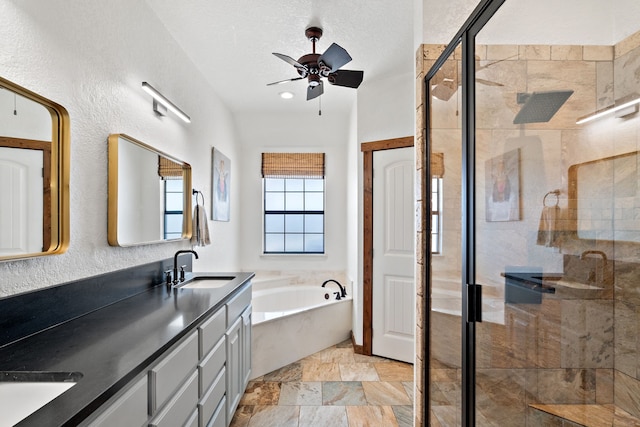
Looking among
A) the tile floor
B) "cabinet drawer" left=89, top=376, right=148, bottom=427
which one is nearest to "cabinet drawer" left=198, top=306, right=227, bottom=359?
"cabinet drawer" left=89, top=376, right=148, bottom=427

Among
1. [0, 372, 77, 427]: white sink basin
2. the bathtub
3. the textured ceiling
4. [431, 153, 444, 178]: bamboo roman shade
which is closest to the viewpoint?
[0, 372, 77, 427]: white sink basin

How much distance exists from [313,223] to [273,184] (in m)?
0.82

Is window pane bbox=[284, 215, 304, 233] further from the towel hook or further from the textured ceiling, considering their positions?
the towel hook

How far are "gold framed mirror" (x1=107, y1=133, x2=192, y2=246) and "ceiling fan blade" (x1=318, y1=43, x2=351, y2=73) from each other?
128cm

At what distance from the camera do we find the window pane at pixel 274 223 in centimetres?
506

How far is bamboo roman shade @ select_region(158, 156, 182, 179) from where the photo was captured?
2.47m

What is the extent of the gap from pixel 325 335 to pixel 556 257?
3028 millimetres

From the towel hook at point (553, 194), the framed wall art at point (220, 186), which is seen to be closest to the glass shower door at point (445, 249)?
the towel hook at point (553, 194)

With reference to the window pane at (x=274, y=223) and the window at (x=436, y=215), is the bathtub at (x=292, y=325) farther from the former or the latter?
the window at (x=436, y=215)

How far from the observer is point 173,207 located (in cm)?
269

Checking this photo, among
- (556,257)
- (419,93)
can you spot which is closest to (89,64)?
(419,93)

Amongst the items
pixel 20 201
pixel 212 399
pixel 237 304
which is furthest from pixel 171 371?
pixel 237 304

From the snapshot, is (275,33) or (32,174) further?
(275,33)

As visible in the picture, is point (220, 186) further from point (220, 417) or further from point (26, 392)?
point (26, 392)
